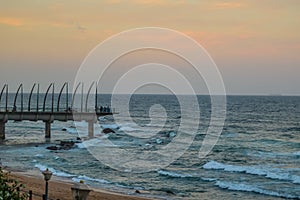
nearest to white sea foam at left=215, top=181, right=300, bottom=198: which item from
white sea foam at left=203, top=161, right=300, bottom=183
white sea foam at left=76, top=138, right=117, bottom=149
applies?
white sea foam at left=203, top=161, right=300, bottom=183

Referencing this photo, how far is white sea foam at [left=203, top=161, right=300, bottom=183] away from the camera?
33.0m

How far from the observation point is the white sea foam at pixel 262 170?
108ft

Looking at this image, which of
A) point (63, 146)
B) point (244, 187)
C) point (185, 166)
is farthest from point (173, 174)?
point (63, 146)

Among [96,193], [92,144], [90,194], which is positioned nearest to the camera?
[90,194]

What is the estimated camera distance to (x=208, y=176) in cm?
3409

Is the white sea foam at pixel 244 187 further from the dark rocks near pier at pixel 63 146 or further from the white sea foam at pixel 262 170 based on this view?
the dark rocks near pier at pixel 63 146

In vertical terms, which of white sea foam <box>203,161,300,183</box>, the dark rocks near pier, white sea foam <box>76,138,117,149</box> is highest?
the dark rocks near pier

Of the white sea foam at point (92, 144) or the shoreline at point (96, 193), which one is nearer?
the shoreline at point (96, 193)

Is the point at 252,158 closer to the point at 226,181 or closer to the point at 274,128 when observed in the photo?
the point at 226,181

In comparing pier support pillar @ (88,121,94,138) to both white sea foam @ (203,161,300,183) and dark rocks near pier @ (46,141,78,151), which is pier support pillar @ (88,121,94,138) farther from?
white sea foam @ (203,161,300,183)

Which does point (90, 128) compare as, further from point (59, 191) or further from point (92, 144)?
point (59, 191)

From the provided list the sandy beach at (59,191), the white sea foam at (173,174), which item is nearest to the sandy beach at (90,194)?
the sandy beach at (59,191)

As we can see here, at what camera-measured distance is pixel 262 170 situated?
→ 35.9 metres

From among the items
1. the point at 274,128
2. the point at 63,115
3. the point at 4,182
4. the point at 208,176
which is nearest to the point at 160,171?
the point at 208,176
